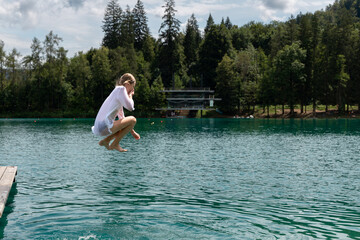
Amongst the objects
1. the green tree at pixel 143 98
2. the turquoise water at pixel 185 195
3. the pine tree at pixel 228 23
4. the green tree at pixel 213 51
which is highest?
the pine tree at pixel 228 23

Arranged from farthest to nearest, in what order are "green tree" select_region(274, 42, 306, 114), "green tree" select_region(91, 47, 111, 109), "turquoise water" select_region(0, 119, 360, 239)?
"green tree" select_region(91, 47, 111, 109)
"green tree" select_region(274, 42, 306, 114)
"turquoise water" select_region(0, 119, 360, 239)

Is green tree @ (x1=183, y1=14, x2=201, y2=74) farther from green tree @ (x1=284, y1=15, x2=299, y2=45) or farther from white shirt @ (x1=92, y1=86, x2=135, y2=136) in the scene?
white shirt @ (x1=92, y1=86, x2=135, y2=136)

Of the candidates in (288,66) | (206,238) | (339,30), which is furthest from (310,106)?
(206,238)

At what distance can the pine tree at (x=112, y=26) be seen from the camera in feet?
444

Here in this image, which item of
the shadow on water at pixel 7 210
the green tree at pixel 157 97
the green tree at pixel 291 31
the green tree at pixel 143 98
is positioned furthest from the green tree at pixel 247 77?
the shadow on water at pixel 7 210

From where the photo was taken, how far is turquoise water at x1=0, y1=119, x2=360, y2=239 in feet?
44.0

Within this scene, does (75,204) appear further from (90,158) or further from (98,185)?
(90,158)

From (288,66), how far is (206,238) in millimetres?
97473

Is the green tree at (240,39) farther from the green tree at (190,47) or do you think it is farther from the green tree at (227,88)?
the green tree at (227,88)

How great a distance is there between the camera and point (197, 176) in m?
24.2

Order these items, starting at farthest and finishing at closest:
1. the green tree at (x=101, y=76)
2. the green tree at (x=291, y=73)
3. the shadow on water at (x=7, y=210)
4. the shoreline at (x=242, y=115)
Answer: the green tree at (x=101, y=76), the green tree at (x=291, y=73), the shoreline at (x=242, y=115), the shadow on water at (x=7, y=210)

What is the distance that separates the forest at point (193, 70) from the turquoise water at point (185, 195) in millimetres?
71301

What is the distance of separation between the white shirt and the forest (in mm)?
97482

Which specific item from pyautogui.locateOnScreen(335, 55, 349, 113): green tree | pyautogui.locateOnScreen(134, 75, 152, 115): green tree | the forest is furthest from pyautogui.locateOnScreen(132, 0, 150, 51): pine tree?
pyautogui.locateOnScreen(335, 55, 349, 113): green tree
